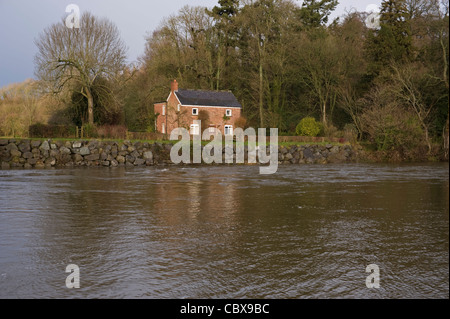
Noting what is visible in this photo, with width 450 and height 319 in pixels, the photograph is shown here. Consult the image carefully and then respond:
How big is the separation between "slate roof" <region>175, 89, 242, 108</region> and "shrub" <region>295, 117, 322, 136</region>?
8777 millimetres

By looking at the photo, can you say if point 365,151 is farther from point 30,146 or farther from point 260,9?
point 30,146

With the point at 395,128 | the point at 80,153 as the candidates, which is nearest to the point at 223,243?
the point at 80,153

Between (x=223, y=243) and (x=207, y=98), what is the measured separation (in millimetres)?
39629

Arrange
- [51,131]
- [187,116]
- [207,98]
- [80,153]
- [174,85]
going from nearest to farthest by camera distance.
A: [80,153]
[51,131]
[187,116]
[174,85]
[207,98]

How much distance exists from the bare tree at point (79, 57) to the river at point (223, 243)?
74.7 ft

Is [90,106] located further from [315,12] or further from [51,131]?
[315,12]

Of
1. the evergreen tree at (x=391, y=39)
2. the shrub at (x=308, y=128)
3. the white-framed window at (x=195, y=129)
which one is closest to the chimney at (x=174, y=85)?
the white-framed window at (x=195, y=129)

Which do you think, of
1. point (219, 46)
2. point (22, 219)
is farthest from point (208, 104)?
point (22, 219)

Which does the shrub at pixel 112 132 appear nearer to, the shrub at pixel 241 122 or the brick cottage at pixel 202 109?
the brick cottage at pixel 202 109

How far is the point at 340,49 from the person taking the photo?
4494 cm

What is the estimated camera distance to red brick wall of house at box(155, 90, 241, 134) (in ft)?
144

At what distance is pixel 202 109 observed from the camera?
4650 cm

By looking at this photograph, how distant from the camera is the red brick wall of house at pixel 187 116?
144ft

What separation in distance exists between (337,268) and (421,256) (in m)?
1.57
